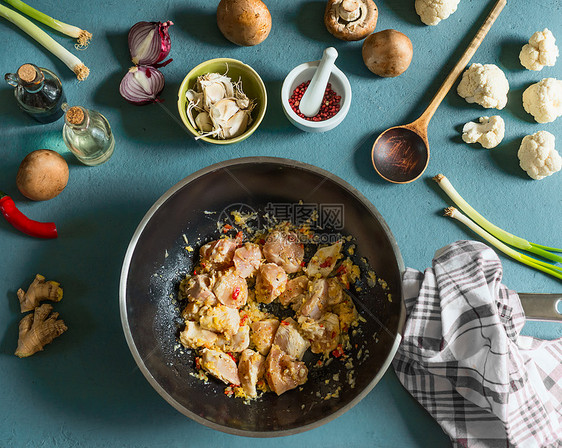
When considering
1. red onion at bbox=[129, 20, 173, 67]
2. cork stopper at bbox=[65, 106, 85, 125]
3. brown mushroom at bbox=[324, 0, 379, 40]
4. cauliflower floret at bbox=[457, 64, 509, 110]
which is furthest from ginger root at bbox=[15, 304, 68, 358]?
cauliflower floret at bbox=[457, 64, 509, 110]

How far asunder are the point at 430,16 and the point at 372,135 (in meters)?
0.55

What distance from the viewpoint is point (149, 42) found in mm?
1871

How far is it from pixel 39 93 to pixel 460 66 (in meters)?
1.68

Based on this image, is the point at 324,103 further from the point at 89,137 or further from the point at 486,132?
the point at 89,137

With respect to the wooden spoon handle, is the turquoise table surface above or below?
below

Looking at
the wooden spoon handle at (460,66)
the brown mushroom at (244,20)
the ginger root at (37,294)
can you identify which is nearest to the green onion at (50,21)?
the brown mushroom at (244,20)

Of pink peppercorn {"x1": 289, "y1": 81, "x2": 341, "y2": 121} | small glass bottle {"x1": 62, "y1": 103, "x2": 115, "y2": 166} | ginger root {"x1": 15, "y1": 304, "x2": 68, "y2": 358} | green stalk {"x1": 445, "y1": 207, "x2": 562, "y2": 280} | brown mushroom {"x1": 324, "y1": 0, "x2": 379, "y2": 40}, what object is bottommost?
ginger root {"x1": 15, "y1": 304, "x2": 68, "y2": 358}

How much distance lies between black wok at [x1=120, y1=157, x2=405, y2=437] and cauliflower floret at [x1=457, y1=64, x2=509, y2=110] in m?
0.76

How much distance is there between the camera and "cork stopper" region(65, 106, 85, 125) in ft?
5.38

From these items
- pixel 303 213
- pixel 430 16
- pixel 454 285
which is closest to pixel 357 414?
pixel 454 285

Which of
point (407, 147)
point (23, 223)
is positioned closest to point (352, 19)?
point (407, 147)

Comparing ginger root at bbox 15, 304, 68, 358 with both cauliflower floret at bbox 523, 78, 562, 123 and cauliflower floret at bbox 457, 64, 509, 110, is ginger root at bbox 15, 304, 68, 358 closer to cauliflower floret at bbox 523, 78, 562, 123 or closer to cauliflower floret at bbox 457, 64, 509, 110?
cauliflower floret at bbox 457, 64, 509, 110

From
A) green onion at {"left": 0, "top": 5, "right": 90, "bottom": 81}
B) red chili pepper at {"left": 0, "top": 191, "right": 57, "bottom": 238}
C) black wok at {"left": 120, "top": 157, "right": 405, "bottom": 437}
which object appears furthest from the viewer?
green onion at {"left": 0, "top": 5, "right": 90, "bottom": 81}

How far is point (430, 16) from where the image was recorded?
1.94 m
